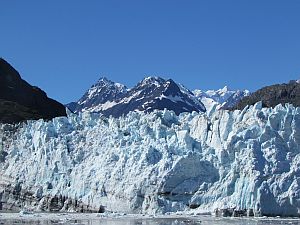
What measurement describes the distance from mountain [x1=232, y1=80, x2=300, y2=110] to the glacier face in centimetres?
4667

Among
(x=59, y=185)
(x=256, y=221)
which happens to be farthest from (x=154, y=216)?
(x=59, y=185)

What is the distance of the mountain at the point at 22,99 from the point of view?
205 feet

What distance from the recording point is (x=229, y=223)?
25.7 meters

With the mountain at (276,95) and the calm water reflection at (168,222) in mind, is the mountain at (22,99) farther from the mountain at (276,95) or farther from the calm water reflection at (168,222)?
the calm water reflection at (168,222)

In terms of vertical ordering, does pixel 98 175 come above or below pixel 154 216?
above

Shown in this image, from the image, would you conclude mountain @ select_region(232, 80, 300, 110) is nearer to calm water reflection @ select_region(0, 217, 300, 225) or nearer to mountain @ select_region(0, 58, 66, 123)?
mountain @ select_region(0, 58, 66, 123)

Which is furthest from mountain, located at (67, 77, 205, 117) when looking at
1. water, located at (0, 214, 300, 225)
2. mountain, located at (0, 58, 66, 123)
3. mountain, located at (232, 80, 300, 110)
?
water, located at (0, 214, 300, 225)

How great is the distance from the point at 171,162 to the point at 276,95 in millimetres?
57768

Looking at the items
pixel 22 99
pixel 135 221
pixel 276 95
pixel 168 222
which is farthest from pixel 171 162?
pixel 276 95

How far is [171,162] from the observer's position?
3259 cm

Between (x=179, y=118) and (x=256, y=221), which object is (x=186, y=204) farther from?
(x=179, y=118)

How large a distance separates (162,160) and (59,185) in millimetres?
7561

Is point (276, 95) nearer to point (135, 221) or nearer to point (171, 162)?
point (171, 162)

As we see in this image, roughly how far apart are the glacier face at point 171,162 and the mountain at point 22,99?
21.2 meters
